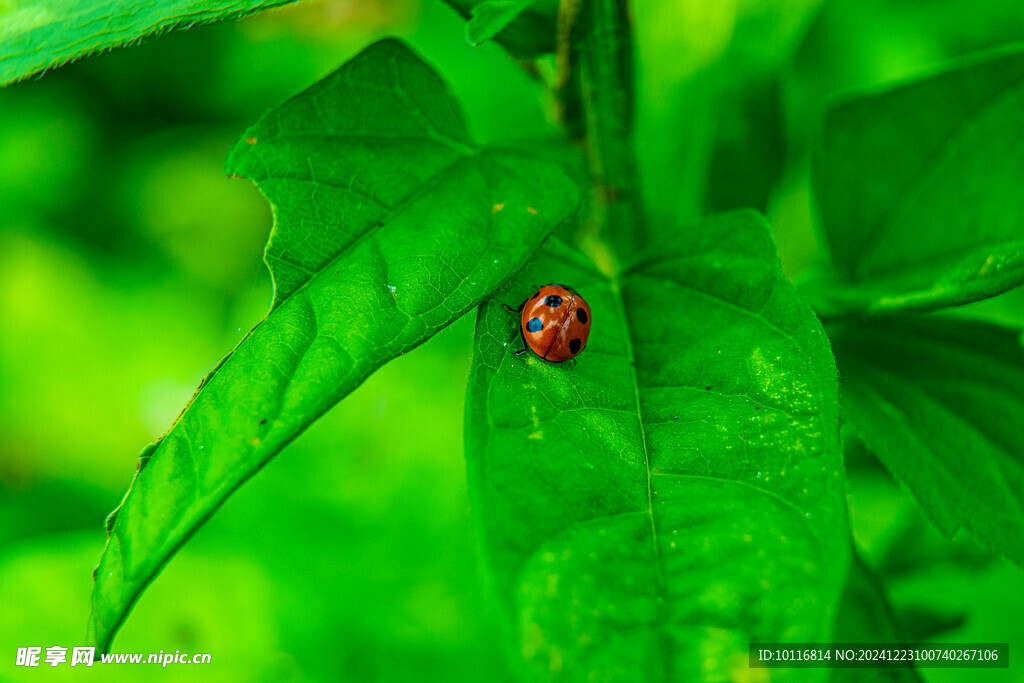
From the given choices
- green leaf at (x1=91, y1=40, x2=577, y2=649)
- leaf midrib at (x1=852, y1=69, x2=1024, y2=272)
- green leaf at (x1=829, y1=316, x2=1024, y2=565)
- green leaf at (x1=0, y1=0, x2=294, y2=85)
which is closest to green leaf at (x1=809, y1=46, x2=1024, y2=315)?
leaf midrib at (x1=852, y1=69, x2=1024, y2=272)

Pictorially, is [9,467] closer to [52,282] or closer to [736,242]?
[52,282]

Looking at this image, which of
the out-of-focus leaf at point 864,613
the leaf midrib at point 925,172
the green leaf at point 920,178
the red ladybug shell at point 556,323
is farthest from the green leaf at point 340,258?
the out-of-focus leaf at point 864,613

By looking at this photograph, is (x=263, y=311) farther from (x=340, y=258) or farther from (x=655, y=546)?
(x=655, y=546)

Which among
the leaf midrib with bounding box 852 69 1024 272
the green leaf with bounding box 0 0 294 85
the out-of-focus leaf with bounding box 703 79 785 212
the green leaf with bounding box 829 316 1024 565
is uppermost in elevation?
the out-of-focus leaf with bounding box 703 79 785 212

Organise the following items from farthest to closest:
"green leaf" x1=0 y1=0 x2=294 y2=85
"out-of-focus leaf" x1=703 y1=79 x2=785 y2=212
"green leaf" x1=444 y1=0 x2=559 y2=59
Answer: "out-of-focus leaf" x1=703 y1=79 x2=785 y2=212 < "green leaf" x1=444 y1=0 x2=559 y2=59 < "green leaf" x1=0 y1=0 x2=294 y2=85

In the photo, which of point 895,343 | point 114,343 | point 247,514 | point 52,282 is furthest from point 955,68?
point 52,282

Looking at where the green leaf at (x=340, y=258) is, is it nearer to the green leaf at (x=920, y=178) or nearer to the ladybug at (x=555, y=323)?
the ladybug at (x=555, y=323)

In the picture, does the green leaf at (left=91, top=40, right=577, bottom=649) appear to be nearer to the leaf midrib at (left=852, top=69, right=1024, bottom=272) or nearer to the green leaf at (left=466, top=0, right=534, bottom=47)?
the green leaf at (left=466, top=0, right=534, bottom=47)

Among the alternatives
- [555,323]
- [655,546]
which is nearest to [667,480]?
[655,546]

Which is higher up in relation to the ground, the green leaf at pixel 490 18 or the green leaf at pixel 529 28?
the green leaf at pixel 529 28
